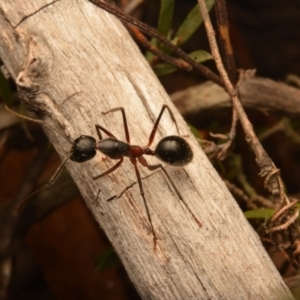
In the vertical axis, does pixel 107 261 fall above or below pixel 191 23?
below

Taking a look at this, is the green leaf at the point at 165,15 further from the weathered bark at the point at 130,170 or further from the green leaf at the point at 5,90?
the green leaf at the point at 5,90

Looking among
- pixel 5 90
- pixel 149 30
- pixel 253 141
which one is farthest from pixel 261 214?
pixel 5 90

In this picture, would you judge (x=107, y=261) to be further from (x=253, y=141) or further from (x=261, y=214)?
(x=253, y=141)

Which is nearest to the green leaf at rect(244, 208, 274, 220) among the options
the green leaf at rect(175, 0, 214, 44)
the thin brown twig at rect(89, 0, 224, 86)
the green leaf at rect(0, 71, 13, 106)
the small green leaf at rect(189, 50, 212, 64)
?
the thin brown twig at rect(89, 0, 224, 86)

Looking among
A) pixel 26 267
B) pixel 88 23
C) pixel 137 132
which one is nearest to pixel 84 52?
pixel 88 23

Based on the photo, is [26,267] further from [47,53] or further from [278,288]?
[278,288]

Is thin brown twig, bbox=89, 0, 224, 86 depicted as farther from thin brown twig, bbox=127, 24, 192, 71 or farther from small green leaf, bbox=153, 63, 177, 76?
small green leaf, bbox=153, 63, 177, 76
